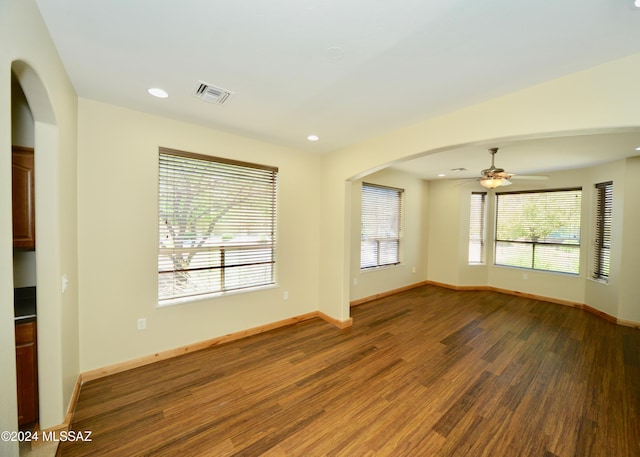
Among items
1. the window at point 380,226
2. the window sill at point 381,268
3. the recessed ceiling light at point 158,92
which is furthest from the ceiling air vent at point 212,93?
the window sill at point 381,268

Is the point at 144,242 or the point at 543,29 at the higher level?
the point at 543,29

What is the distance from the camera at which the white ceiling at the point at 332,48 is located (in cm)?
132

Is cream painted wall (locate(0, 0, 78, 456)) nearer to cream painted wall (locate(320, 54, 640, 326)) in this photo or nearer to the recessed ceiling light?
the recessed ceiling light

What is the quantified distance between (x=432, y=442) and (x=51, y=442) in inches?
105

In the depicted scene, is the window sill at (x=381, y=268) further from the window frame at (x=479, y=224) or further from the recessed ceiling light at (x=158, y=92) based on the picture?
the recessed ceiling light at (x=158, y=92)

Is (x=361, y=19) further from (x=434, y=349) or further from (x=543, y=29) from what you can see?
(x=434, y=349)

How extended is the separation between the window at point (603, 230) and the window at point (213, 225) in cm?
577

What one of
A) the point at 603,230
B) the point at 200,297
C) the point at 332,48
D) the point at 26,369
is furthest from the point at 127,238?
the point at 603,230

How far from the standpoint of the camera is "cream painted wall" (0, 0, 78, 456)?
38.1 inches

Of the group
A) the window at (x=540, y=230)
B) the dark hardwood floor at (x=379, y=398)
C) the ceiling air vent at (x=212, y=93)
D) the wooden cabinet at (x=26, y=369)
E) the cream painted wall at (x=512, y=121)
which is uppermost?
the ceiling air vent at (x=212, y=93)

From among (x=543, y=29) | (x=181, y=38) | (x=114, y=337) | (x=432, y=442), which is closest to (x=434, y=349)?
(x=432, y=442)

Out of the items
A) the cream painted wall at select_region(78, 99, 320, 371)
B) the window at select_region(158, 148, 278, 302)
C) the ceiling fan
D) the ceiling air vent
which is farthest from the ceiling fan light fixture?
the ceiling air vent

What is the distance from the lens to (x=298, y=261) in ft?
12.7

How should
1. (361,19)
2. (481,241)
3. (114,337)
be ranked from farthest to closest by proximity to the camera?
→ 1. (481,241)
2. (114,337)
3. (361,19)
